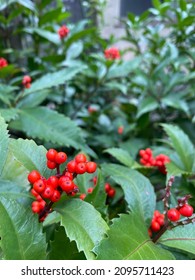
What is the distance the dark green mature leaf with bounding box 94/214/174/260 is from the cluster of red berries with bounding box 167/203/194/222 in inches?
2.5

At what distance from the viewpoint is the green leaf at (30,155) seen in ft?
2.20

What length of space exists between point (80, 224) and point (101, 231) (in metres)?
0.04

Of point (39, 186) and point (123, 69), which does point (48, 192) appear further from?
point (123, 69)

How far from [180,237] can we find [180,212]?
0.24 feet

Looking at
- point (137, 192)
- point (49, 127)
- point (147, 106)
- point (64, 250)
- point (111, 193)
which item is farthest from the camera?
point (147, 106)

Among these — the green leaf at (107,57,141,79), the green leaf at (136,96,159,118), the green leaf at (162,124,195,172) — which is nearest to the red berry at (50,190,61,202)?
the green leaf at (162,124,195,172)

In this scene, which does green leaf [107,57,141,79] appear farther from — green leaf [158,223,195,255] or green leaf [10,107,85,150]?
green leaf [158,223,195,255]

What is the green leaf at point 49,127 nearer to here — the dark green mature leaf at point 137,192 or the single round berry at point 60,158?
the dark green mature leaf at point 137,192

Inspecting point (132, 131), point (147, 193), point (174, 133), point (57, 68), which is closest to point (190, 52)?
point (132, 131)

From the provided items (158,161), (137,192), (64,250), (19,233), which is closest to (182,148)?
(158,161)

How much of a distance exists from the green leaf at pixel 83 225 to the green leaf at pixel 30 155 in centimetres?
9

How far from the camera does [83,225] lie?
593 millimetres

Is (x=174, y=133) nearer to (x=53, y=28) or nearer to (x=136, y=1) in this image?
(x=53, y=28)

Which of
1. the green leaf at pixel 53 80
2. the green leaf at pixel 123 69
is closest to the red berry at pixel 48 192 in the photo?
the green leaf at pixel 53 80
